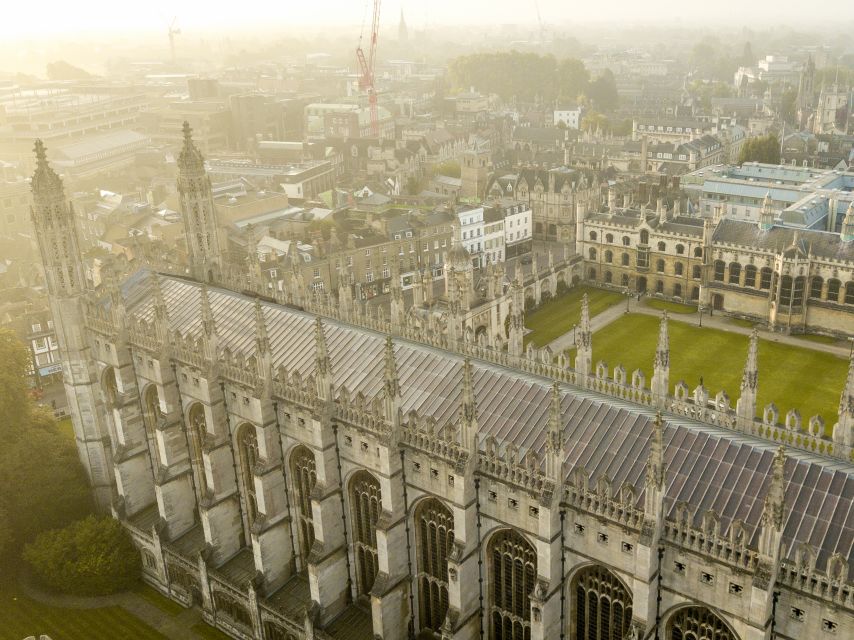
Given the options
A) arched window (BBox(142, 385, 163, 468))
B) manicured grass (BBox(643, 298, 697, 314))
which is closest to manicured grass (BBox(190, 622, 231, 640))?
arched window (BBox(142, 385, 163, 468))

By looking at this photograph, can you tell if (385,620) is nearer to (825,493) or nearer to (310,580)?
(310,580)

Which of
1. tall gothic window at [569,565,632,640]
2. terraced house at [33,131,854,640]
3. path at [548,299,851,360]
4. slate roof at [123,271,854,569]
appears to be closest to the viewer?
slate roof at [123,271,854,569]

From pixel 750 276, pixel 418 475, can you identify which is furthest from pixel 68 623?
pixel 750 276

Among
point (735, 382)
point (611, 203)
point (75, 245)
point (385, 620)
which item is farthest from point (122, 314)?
point (611, 203)

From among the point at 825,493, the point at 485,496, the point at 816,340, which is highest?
the point at 825,493

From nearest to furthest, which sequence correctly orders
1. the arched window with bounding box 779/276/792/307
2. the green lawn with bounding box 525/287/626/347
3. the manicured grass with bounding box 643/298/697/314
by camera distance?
the arched window with bounding box 779/276/792/307 < the green lawn with bounding box 525/287/626/347 < the manicured grass with bounding box 643/298/697/314

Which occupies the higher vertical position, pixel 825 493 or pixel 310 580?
pixel 825 493

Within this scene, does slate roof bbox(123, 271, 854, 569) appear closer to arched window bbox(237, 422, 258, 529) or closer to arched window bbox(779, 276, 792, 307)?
arched window bbox(237, 422, 258, 529)
